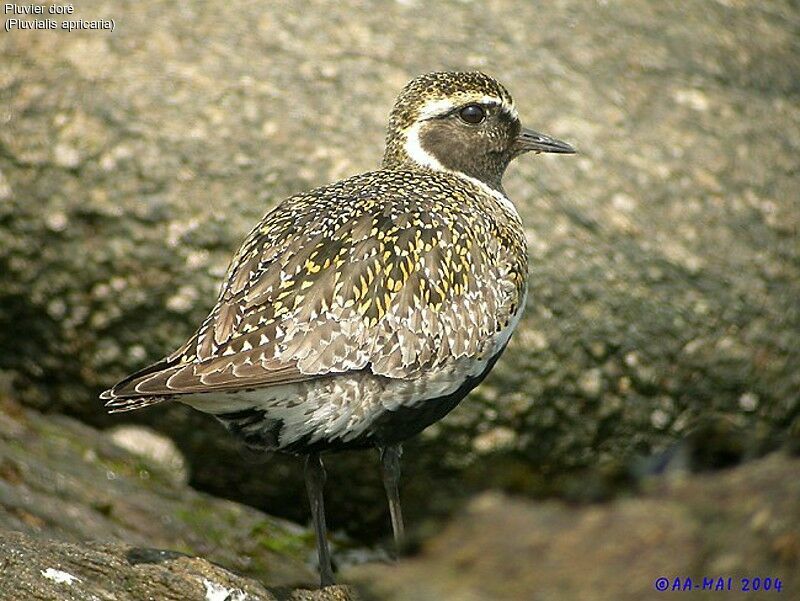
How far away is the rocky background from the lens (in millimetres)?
8828

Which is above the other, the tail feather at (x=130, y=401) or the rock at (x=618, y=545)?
the rock at (x=618, y=545)

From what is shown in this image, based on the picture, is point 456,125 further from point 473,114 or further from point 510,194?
point 510,194

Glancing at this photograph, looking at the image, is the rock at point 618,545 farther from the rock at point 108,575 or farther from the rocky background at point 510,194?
the rock at point 108,575

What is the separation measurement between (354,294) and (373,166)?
101 inches

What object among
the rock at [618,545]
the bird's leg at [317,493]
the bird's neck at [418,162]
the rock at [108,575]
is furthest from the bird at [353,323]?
the rock at [618,545]

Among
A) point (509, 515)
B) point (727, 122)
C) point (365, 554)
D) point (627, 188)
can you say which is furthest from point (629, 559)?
point (727, 122)

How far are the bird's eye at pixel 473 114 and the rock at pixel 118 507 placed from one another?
2880mm

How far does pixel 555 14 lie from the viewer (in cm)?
989

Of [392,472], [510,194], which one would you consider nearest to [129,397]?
[392,472]

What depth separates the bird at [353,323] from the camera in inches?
243

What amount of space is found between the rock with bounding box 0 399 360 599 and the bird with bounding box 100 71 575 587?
3.13ft

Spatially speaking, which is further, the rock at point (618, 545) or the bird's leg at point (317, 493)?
the rock at point (618, 545)

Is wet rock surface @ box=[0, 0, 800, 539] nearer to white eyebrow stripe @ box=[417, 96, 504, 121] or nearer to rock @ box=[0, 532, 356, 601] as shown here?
white eyebrow stripe @ box=[417, 96, 504, 121]

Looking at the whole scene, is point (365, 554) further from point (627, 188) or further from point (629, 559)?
point (627, 188)
